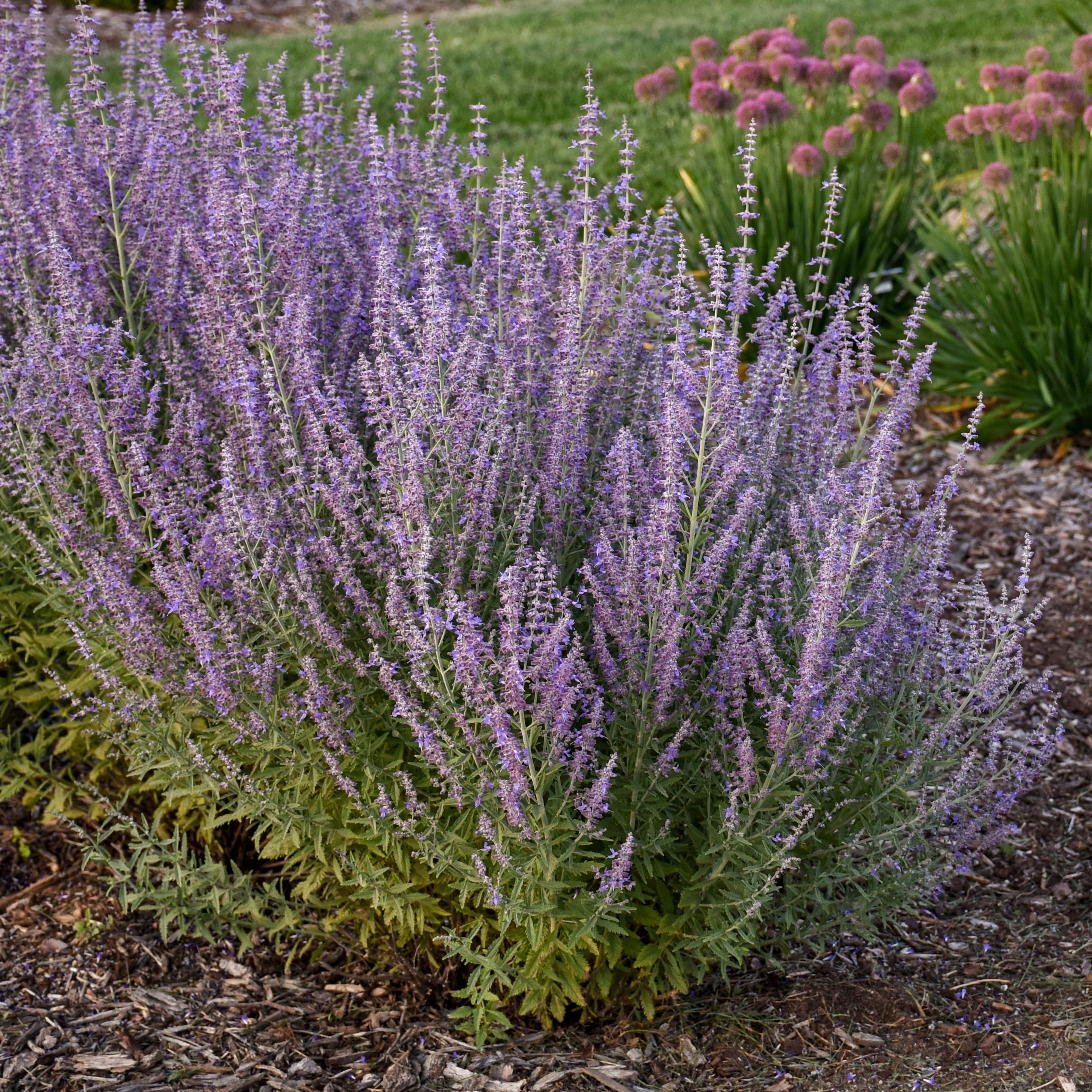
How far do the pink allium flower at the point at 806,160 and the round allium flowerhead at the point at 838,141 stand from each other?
77 millimetres

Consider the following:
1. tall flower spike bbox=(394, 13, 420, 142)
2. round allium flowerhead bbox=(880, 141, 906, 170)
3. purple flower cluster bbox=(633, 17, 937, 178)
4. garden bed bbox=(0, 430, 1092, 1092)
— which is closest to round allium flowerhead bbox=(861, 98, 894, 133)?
purple flower cluster bbox=(633, 17, 937, 178)

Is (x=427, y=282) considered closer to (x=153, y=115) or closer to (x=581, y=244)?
(x=581, y=244)

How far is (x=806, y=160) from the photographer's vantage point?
7.00 metres

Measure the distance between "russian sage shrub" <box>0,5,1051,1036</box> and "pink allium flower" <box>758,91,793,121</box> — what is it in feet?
12.1

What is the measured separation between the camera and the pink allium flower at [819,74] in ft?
23.6

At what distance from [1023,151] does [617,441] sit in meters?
5.72

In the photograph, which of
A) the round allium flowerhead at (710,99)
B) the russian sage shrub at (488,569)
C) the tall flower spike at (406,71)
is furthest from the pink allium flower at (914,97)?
the russian sage shrub at (488,569)

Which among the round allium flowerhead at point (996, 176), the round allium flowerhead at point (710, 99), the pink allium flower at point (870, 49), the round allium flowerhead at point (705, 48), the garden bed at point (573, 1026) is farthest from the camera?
the round allium flowerhead at point (705, 48)

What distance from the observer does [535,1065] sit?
3.25 meters

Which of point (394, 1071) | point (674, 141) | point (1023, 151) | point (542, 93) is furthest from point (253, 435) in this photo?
point (542, 93)

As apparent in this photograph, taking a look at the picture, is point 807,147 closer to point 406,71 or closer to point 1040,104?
point 1040,104

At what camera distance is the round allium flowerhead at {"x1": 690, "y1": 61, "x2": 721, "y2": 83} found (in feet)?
24.9

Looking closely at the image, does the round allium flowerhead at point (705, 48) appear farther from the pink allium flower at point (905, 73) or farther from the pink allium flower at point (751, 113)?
the pink allium flower at point (905, 73)

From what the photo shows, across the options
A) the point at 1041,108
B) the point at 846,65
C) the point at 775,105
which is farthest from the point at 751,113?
the point at 1041,108
